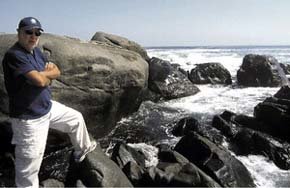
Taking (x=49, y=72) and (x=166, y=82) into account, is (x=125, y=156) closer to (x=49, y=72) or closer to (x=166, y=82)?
(x=49, y=72)

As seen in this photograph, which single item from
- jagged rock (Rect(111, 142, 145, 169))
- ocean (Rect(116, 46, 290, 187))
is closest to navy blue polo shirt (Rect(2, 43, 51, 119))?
jagged rock (Rect(111, 142, 145, 169))

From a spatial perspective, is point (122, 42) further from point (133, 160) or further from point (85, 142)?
point (85, 142)

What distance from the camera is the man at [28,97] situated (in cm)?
409

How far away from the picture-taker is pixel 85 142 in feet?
17.3

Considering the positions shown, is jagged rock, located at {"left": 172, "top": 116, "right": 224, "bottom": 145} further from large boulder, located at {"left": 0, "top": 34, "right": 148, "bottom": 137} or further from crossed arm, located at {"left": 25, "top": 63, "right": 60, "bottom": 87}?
crossed arm, located at {"left": 25, "top": 63, "right": 60, "bottom": 87}

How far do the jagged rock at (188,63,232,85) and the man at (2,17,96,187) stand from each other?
14.4 m

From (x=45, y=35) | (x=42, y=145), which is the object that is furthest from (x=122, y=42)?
(x=42, y=145)

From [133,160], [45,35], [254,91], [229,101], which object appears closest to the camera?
[133,160]

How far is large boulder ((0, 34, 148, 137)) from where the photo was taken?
774 centimetres

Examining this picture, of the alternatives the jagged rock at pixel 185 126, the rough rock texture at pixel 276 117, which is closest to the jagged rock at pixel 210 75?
the rough rock texture at pixel 276 117

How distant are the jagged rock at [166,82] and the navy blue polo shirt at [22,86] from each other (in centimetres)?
936

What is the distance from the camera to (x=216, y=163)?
21.8 feet

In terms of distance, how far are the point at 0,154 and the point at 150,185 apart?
3.04 metres

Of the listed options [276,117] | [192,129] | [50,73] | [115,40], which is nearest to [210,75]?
[115,40]
